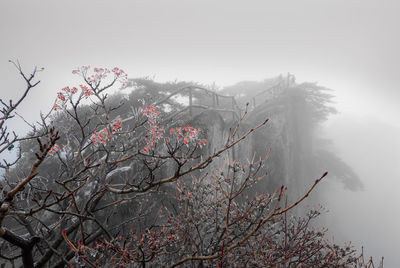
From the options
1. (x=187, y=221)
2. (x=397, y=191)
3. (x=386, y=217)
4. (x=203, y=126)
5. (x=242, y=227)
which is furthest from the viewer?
(x=397, y=191)

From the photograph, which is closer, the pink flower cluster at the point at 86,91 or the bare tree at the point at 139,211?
the bare tree at the point at 139,211

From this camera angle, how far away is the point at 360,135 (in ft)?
142

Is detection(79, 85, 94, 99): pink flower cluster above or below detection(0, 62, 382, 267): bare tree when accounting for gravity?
above

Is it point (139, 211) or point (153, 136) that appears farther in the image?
point (139, 211)

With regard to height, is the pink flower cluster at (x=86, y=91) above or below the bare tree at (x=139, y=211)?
above

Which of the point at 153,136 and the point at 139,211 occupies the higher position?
the point at 153,136

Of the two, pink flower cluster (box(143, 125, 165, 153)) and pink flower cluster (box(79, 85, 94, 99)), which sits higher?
pink flower cluster (box(79, 85, 94, 99))

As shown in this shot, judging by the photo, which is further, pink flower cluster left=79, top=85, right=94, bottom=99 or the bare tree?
pink flower cluster left=79, top=85, right=94, bottom=99

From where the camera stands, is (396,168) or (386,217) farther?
(396,168)

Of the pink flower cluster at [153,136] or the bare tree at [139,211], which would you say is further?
the pink flower cluster at [153,136]

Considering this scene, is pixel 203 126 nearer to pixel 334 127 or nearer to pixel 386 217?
pixel 386 217

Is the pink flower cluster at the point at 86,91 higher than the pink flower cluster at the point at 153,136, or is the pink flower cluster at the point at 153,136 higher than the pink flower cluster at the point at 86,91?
the pink flower cluster at the point at 86,91

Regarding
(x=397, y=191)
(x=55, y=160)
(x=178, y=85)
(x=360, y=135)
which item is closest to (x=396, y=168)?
(x=397, y=191)

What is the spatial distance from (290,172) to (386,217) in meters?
30.4
